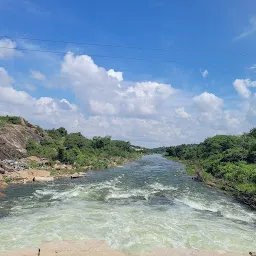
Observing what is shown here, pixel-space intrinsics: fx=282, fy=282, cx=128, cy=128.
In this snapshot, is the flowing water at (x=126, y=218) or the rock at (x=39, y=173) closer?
the flowing water at (x=126, y=218)

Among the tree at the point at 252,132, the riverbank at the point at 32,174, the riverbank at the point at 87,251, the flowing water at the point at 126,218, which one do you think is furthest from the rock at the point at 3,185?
the tree at the point at 252,132

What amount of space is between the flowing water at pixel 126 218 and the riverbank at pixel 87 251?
99 cm

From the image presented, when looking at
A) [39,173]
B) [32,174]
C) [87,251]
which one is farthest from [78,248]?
→ [39,173]

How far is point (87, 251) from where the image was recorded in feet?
46.8

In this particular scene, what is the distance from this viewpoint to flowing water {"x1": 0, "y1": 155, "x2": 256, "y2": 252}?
55.3ft

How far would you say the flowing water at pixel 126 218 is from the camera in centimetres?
1686

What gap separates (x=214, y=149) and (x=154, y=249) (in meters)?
62.8

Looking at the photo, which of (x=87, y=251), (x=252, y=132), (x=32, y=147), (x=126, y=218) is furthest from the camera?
(x=252, y=132)

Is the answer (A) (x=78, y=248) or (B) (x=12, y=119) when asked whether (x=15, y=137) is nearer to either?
(B) (x=12, y=119)

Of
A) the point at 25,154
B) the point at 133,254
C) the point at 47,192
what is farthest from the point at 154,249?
the point at 25,154

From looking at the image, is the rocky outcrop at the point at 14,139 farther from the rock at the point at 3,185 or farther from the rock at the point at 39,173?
the rock at the point at 3,185

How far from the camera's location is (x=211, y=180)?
43.0 metres

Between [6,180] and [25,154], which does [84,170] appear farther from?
[6,180]

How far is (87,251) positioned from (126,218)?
728 centimetres
